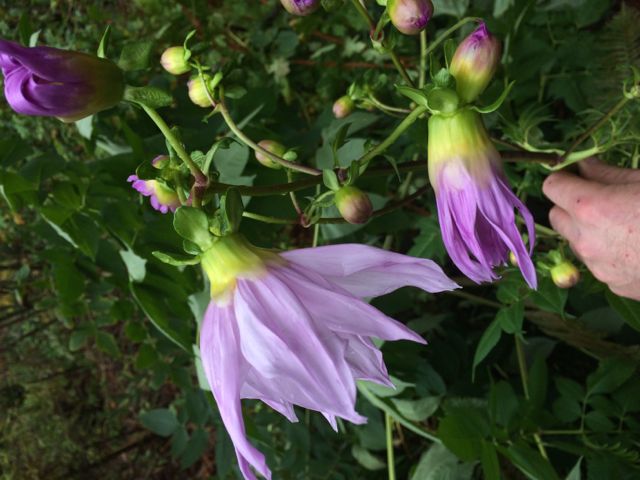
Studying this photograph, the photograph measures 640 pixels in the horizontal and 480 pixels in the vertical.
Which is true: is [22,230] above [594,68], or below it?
below

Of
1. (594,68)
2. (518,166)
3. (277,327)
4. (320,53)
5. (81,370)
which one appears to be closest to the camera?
(277,327)

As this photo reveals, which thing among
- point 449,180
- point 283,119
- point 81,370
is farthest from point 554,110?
point 81,370

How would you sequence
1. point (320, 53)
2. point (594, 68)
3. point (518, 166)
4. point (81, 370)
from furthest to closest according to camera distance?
1. point (81, 370)
2. point (320, 53)
3. point (594, 68)
4. point (518, 166)

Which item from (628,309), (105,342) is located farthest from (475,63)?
(105,342)

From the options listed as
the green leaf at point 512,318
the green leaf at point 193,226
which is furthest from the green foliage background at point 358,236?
the green leaf at point 193,226

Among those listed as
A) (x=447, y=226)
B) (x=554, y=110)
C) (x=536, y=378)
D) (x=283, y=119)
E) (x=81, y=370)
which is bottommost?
(x=81, y=370)

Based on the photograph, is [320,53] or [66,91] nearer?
[66,91]

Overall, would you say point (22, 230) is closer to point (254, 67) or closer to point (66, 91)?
point (254, 67)
